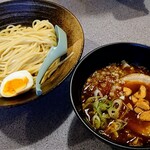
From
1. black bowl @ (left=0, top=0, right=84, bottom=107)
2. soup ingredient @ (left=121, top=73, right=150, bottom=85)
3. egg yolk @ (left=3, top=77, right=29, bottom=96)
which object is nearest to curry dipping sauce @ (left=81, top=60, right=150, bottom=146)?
soup ingredient @ (left=121, top=73, right=150, bottom=85)

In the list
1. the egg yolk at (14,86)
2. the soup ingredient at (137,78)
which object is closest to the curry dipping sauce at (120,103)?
the soup ingredient at (137,78)

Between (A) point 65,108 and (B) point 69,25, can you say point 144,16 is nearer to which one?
(B) point 69,25

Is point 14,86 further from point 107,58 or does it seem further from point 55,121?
point 107,58

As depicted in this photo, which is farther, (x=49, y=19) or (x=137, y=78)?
(x=49, y=19)

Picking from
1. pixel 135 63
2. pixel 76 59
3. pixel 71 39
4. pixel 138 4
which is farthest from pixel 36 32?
pixel 138 4

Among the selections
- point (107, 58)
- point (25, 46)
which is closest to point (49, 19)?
point (25, 46)

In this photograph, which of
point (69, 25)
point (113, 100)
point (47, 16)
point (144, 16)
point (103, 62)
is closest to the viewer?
point (113, 100)
